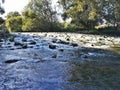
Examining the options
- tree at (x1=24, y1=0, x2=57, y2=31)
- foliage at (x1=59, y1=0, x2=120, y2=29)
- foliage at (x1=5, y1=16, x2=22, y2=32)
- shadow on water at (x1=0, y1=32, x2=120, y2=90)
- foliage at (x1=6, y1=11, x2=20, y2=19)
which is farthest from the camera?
foliage at (x1=6, y1=11, x2=20, y2=19)

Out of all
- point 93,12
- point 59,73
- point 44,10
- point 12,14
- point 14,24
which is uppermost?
point 44,10

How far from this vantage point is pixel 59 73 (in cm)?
1692

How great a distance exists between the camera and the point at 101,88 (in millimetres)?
13781

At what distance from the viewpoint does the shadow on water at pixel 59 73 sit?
14.1 metres

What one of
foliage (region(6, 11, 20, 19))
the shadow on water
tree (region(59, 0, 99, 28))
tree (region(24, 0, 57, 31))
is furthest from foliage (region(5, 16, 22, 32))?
the shadow on water

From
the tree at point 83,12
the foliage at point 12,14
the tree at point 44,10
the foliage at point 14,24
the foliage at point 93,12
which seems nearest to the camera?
the tree at point 83,12

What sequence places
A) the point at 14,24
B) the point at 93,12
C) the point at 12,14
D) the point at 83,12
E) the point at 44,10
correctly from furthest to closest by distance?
the point at 12,14, the point at 14,24, the point at 44,10, the point at 83,12, the point at 93,12

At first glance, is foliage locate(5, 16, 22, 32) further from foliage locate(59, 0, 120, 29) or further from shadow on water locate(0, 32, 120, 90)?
shadow on water locate(0, 32, 120, 90)

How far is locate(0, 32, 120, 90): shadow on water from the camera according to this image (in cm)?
1410

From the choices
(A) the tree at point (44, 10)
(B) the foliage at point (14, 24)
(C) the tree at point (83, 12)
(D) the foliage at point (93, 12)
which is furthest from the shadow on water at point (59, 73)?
(B) the foliage at point (14, 24)

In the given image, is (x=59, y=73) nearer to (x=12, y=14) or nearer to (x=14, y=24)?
(x=14, y=24)

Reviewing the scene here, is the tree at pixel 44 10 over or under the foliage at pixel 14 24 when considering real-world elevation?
over

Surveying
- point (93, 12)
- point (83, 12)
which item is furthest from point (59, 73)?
point (83, 12)

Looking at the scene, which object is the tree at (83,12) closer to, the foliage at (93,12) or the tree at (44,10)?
the foliage at (93,12)
